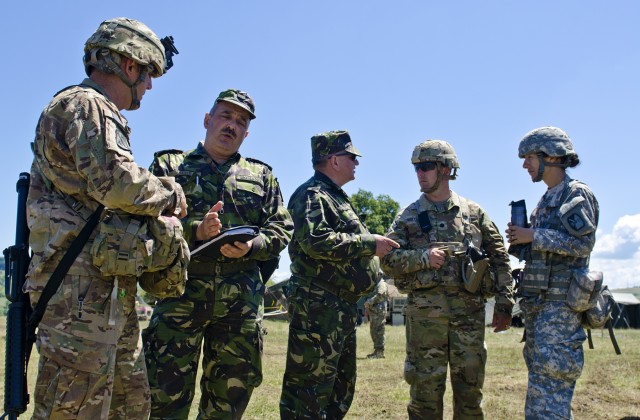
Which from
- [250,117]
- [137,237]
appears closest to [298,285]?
[250,117]

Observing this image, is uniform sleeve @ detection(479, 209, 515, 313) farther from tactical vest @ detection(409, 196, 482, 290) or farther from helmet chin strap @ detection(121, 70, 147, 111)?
helmet chin strap @ detection(121, 70, 147, 111)

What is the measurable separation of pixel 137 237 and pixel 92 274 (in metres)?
0.29

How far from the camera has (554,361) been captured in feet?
17.0

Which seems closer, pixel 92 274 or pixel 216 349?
pixel 92 274

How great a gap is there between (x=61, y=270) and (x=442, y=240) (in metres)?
3.66

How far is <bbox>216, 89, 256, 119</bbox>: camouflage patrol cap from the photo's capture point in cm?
478

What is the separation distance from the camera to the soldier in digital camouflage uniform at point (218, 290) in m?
4.33

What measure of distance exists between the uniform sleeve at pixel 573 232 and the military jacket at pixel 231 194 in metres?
2.22

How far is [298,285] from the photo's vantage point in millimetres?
5375

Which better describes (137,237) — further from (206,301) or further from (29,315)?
(206,301)

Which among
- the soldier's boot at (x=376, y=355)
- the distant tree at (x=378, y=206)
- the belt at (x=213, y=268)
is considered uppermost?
the distant tree at (x=378, y=206)

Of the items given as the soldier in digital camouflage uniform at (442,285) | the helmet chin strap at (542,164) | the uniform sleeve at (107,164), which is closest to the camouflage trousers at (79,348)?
the uniform sleeve at (107,164)

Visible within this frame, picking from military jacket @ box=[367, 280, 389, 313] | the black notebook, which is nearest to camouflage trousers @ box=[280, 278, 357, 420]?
the black notebook

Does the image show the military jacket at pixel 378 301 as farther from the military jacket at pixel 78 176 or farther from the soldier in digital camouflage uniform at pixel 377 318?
the military jacket at pixel 78 176
